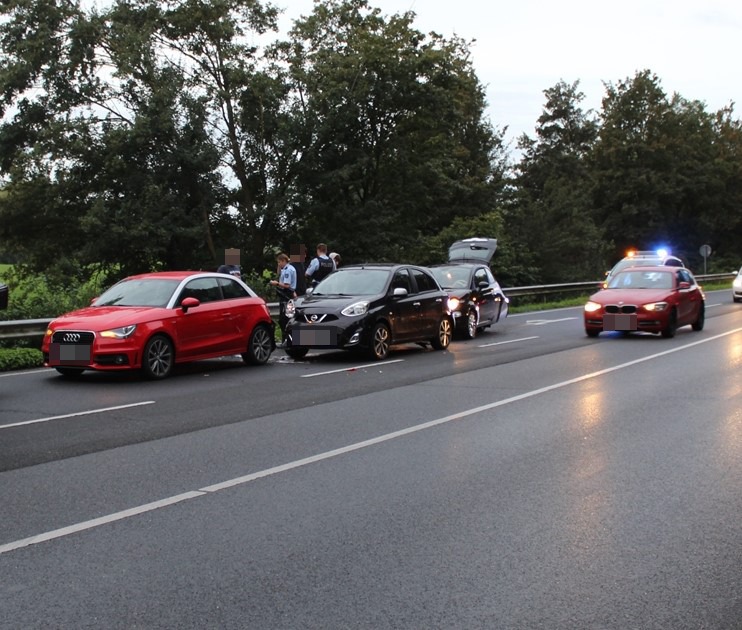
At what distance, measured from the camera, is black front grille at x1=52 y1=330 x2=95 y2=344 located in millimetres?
12727

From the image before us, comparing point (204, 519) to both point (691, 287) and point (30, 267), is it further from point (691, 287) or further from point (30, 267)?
point (30, 267)

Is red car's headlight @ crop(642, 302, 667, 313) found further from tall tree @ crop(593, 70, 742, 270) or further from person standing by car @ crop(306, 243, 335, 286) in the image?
tall tree @ crop(593, 70, 742, 270)

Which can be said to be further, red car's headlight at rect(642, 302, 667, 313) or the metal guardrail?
red car's headlight at rect(642, 302, 667, 313)

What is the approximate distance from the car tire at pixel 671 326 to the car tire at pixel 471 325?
3.97 metres

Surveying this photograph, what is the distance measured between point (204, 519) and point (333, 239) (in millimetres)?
32346

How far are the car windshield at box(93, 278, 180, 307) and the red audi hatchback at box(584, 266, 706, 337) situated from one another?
9.24 metres

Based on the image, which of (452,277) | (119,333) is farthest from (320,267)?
(119,333)

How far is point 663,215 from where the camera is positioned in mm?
74938

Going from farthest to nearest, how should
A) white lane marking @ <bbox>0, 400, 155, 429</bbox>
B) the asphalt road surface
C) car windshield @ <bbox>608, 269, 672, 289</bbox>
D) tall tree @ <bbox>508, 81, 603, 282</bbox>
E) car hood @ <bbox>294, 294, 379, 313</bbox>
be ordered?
tall tree @ <bbox>508, 81, 603, 282</bbox>
car windshield @ <bbox>608, 269, 672, 289</bbox>
car hood @ <bbox>294, 294, 379, 313</bbox>
white lane marking @ <bbox>0, 400, 155, 429</bbox>
the asphalt road surface

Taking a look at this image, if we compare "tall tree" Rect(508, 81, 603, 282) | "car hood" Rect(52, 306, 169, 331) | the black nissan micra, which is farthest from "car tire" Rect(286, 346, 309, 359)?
"tall tree" Rect(508, 81, 603, 282)

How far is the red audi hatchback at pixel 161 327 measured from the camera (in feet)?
41.8

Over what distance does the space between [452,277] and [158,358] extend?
9.61 m

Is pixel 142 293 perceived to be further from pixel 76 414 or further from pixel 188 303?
pixel 76 414

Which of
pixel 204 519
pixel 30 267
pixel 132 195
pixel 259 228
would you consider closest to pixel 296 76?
pixel 259 228
